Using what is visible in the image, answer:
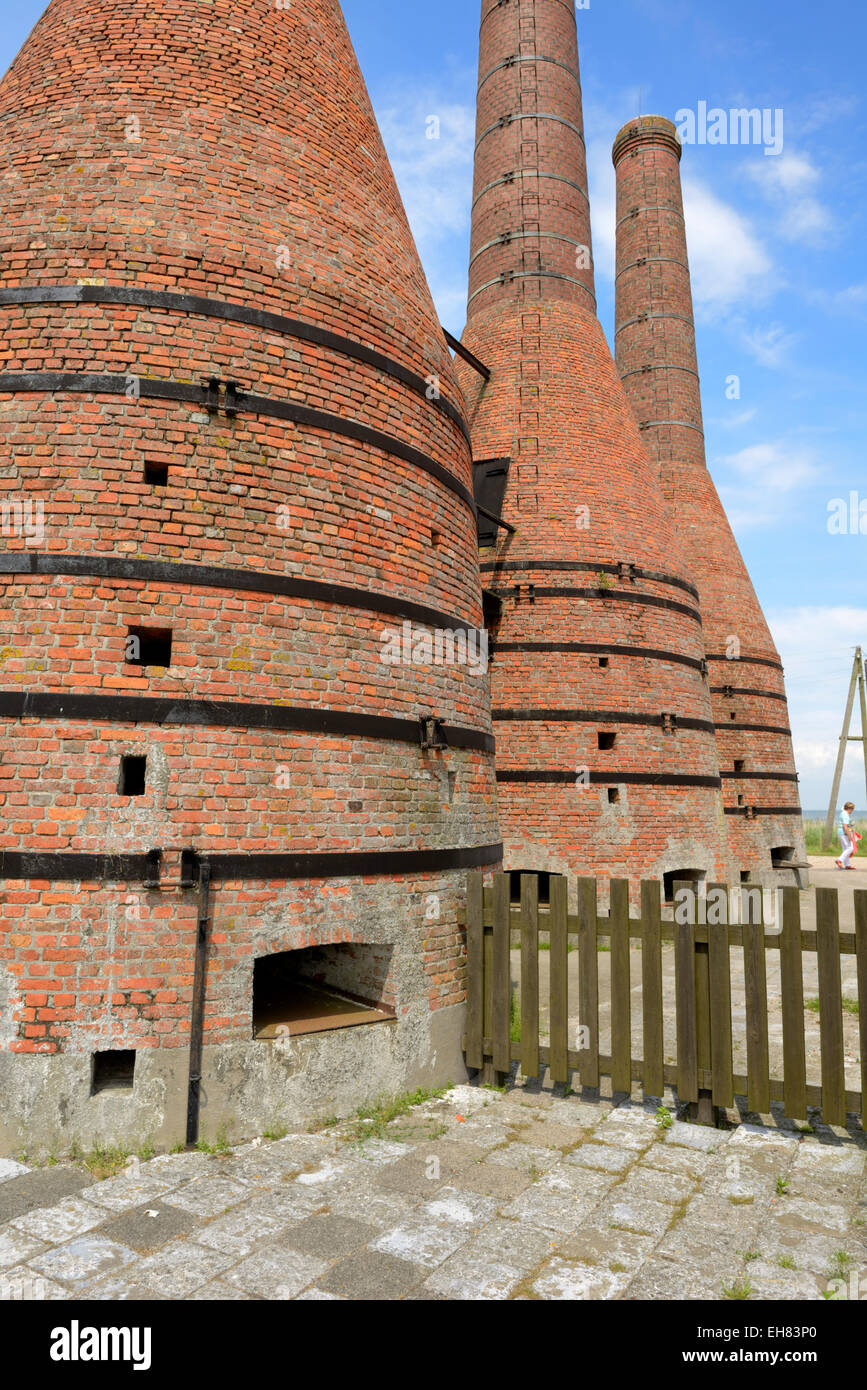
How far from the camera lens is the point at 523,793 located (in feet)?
37.1

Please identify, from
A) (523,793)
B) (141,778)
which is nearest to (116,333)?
(141,778)

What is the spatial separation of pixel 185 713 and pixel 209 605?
2.27ft

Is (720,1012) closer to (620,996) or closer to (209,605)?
(620,996)

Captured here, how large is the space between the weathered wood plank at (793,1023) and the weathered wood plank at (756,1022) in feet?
0.38

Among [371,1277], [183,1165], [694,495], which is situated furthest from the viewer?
[694,495]

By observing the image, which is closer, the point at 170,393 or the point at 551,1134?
the point at 551,1134

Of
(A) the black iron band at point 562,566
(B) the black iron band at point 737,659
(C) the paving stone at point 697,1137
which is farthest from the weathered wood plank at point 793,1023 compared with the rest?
(B) the black iron band at point 737,659

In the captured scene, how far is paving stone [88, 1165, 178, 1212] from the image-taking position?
3.88m

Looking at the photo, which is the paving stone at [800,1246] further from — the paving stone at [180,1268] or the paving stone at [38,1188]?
the paving stone at [38,1188]

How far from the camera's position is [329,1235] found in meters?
3.59

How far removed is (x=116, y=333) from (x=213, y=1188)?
16.4 ft

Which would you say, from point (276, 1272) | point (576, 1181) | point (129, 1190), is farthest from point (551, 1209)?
point (129, 1190)

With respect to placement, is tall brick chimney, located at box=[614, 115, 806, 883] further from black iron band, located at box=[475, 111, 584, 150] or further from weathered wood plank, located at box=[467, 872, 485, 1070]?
weathered wood plank, located at box=[467, 872, 485, 1070]

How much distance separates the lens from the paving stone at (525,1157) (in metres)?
4.38
